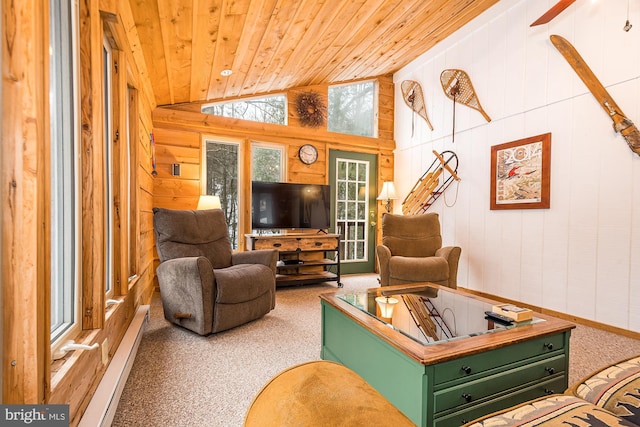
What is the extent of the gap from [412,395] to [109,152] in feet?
7.02

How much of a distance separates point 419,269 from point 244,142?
9.24 feet

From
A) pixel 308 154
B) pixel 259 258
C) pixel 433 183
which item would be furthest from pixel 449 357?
pixel 308 154

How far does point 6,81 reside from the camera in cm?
75

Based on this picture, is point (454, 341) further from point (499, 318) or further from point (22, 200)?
point (22, 200)


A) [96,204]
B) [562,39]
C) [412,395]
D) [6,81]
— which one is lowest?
Result: [412,395]

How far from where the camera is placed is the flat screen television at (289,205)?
4.09m

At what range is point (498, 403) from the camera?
4.17 feet

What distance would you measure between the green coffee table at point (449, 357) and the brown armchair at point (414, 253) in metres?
1.40

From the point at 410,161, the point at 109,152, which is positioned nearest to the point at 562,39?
the point at 410,161

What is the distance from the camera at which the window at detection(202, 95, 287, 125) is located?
4223 mm

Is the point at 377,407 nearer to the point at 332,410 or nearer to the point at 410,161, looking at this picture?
the point at 332,410

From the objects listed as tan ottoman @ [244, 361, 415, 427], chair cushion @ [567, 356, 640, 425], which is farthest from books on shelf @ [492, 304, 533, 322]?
tan ottoman @ [244, 361, 415, 427]

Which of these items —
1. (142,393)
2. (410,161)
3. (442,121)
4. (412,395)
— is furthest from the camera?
(410,161)

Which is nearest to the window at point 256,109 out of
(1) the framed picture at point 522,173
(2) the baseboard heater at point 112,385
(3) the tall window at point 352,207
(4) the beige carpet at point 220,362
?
(3) the tall window at point 352,207
